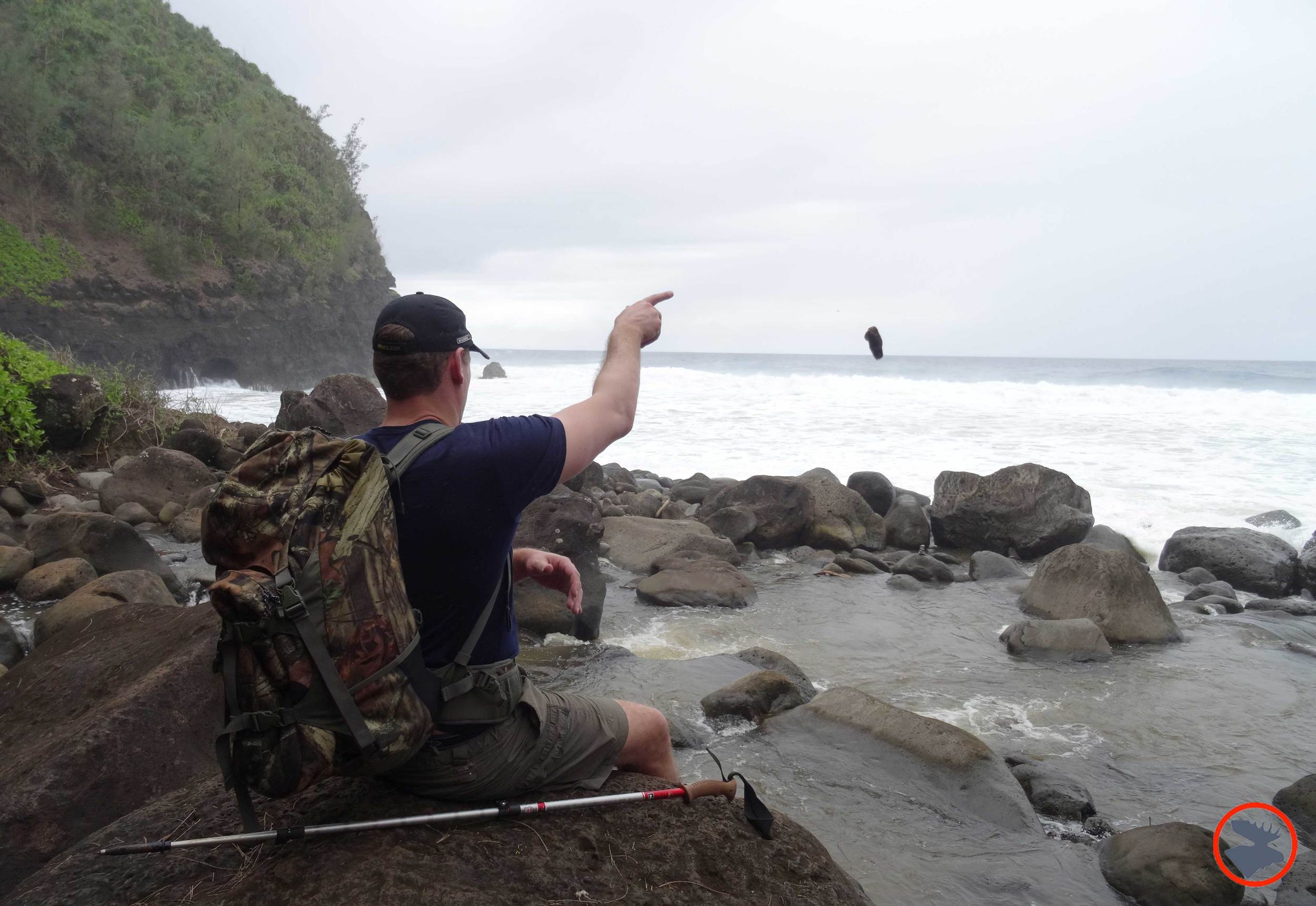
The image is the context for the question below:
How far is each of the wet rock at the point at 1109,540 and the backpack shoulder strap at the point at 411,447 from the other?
454 inches

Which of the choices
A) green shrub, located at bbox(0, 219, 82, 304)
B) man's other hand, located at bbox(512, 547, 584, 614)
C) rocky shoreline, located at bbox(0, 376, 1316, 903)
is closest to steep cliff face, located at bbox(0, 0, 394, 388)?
green shrub, located at bbox(0, 219, 82, 304)

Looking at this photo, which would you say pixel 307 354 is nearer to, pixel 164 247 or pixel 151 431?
pixel 164 247

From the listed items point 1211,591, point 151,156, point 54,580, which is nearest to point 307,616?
point 54,580

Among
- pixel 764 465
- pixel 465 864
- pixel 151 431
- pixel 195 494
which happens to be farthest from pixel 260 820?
pixel 764 465

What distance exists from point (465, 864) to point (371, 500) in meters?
1.00

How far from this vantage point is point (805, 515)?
1225 centimetres

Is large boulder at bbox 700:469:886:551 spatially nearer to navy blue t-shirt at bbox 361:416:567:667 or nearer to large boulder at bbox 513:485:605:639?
large boulder at bbox 513:485:605:639

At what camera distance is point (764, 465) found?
64.2ft

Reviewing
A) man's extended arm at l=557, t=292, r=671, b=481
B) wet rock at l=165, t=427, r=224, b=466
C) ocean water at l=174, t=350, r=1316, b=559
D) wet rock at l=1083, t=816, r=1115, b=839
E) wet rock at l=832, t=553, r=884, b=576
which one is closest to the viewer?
man's extended arm at l=557, t=292, r=671, b=481

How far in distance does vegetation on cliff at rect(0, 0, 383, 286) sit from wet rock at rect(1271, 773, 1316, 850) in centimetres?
3018

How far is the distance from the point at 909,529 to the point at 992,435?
11911 mm

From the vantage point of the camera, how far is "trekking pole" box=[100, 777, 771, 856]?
2271mm

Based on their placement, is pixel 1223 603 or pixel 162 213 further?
pixel 162 213

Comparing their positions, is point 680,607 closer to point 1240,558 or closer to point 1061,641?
point 1061,641
